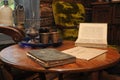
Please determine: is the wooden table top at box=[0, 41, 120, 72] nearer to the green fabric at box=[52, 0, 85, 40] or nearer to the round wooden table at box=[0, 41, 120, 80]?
the round wooden table at box=[0, 41, 120, 80]

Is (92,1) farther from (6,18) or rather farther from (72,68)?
(72,68)

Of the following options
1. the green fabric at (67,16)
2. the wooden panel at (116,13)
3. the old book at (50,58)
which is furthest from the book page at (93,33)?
the wooden panel at (116,13)

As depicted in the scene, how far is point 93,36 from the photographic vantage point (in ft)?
4.58

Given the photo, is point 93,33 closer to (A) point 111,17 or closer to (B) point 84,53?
(B) point 84,53

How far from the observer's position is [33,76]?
2188 mm

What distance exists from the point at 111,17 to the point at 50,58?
7.17ft

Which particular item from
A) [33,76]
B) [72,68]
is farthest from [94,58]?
[33,76]

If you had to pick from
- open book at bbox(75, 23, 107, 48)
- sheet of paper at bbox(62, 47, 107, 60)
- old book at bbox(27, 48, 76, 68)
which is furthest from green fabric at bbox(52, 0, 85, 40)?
old book at bbox(27, 48, 76, 68)

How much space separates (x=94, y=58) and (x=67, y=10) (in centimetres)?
176

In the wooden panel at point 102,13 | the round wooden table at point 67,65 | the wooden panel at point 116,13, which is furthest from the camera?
the wooden panel at point 102,13

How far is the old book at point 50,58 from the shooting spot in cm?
90

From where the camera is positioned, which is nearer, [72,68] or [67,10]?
[72,68]

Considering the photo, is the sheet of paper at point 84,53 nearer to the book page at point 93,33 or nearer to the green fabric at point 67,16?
the book page at point 93,33

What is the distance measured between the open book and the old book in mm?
388
